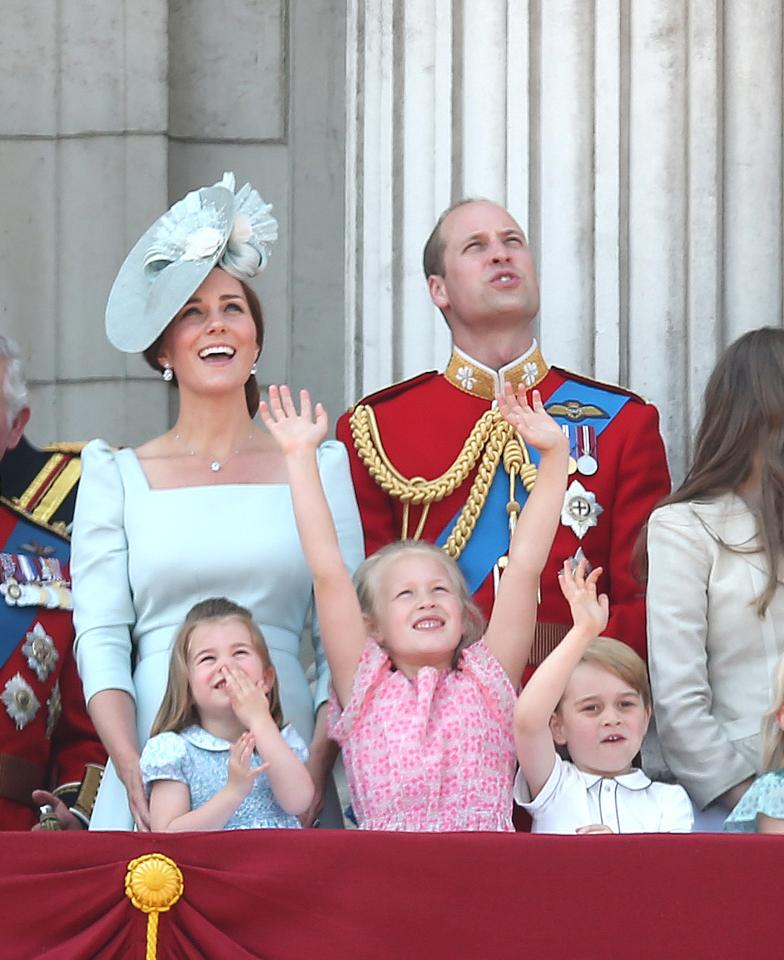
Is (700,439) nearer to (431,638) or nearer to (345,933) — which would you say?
(431,638)

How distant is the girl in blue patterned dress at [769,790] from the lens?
12.5 feet

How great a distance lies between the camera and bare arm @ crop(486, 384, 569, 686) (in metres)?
4.01

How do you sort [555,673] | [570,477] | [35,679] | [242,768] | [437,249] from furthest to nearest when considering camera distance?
1. [437,249]
2. [570,477]
3. [35,679]
4. [555,673]
5. [242,768]

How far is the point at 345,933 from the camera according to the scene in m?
3.34

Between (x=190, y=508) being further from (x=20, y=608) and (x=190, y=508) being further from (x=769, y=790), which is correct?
(x=769, y=790)

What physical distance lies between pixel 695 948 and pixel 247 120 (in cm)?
289

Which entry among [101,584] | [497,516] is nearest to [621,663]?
[497,516]

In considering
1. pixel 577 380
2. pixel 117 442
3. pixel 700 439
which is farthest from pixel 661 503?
pixel 117 442

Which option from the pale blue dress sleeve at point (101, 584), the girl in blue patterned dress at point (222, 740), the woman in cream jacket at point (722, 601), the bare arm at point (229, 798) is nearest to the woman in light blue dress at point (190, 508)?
the pale blue dress sleeve at point (101, 584)

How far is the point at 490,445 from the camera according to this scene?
477cm

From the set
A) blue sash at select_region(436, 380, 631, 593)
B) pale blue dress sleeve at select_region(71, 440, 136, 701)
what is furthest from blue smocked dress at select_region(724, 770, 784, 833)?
pale blue dress sleeve at select_region(71, 440, 136, 701)

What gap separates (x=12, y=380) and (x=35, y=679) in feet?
1.79

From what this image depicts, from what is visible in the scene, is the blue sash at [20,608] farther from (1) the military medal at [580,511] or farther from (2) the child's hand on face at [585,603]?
(2) the child's hand on face at [585,603]

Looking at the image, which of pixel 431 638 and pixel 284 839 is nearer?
pixel 284 839
